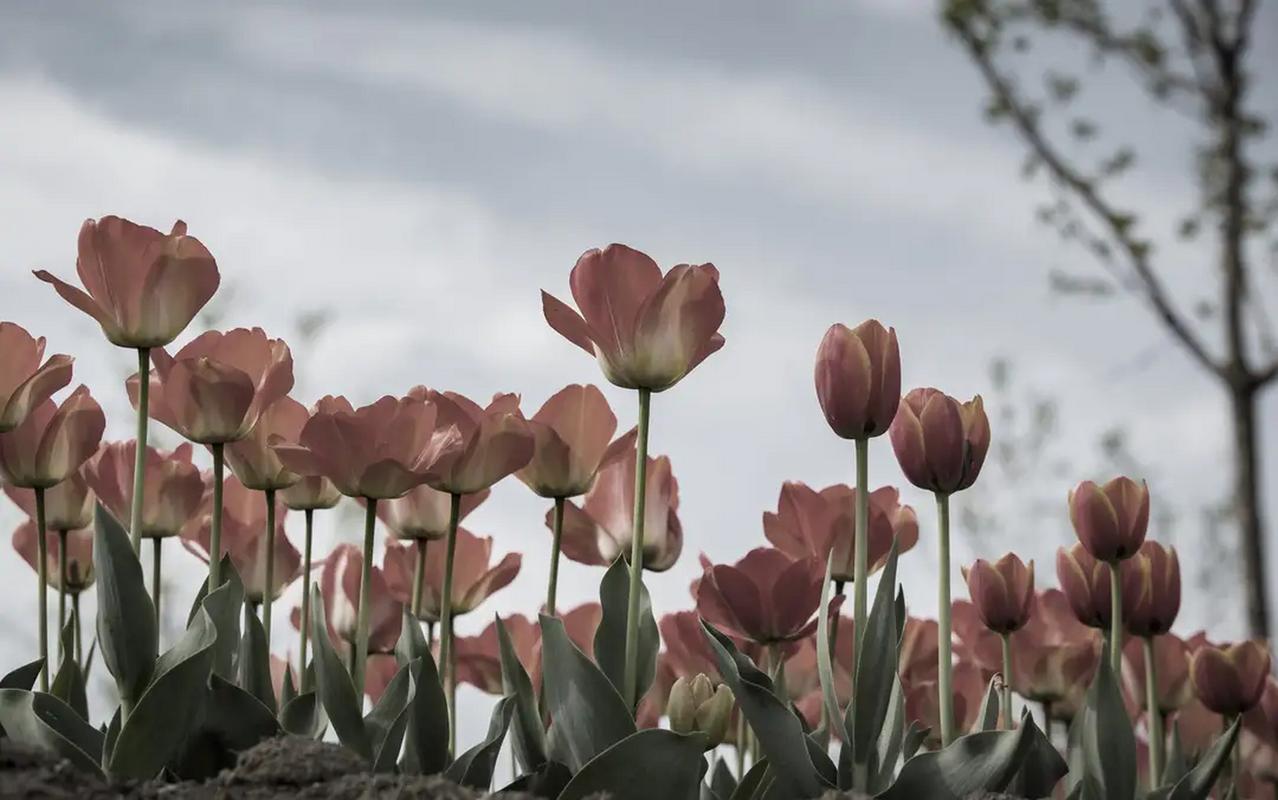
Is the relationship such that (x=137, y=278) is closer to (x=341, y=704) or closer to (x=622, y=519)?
(x=341, y=704)

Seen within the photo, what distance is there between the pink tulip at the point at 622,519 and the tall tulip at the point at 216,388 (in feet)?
1.00

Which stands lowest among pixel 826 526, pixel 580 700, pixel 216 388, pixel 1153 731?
pixel 1153 731

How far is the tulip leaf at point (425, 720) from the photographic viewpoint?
1.05m

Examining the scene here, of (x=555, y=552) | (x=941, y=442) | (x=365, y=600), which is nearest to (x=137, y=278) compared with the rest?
(x=365, y=600)

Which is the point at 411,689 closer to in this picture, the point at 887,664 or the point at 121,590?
the point at 121,590

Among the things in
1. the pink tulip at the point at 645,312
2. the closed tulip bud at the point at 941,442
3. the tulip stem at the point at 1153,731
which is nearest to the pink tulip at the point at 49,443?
the pink tulip at the point at 645,312

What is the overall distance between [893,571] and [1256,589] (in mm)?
4965

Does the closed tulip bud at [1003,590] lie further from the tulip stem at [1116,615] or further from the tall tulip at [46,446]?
the tall tulip at [46,446]

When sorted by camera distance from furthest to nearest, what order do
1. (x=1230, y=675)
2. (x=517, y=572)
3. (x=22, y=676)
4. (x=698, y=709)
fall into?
1. (x=1230, y=675)
2. (x=517, y=572)
3. (x=698, y=709)
4. (x=22, y=676)

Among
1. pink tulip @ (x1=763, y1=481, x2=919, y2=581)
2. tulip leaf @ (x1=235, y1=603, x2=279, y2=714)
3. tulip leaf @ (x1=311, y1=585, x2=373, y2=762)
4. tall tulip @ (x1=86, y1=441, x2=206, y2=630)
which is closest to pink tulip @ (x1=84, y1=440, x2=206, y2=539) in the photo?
tall tulip @ (x1=86, y1=441, x2=206, y2=630)

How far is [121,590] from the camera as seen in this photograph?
3.41ft

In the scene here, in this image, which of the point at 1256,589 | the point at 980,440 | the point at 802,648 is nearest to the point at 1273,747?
the point at 802,648

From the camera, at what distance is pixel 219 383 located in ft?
3.71

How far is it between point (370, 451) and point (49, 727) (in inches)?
11.7
